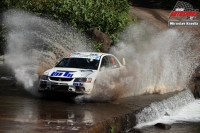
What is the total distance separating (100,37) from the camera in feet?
80.3

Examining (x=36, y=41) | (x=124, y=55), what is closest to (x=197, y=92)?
(x=124, y=55)

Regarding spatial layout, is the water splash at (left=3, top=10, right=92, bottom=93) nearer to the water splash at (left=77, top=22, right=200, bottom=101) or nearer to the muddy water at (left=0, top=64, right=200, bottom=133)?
the water splash at (left=77, top=22, right=200, bottom=101)

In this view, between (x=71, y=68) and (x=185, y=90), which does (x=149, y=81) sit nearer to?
(x=185, y=90)

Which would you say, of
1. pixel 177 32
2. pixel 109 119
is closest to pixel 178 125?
pixel 109 119

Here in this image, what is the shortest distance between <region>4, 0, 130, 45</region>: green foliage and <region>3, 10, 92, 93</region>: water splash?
471 millimetres

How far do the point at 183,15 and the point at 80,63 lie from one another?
24.5 m

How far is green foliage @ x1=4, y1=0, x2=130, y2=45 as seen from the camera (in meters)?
25.9

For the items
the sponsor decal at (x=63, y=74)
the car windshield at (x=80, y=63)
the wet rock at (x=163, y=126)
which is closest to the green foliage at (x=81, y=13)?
the car windshield at (x=80, y=63)

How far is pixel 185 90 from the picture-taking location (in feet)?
66.4

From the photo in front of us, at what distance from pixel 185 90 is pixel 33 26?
10193 millimetres

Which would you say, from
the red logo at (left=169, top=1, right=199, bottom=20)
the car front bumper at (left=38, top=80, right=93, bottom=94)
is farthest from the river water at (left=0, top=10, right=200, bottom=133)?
the red logo at (left=169, top=1, right=199, bottom=20)

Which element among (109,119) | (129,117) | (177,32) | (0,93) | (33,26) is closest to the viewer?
(109,119)

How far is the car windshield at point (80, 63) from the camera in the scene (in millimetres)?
14750

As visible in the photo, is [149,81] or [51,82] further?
[149,81]
